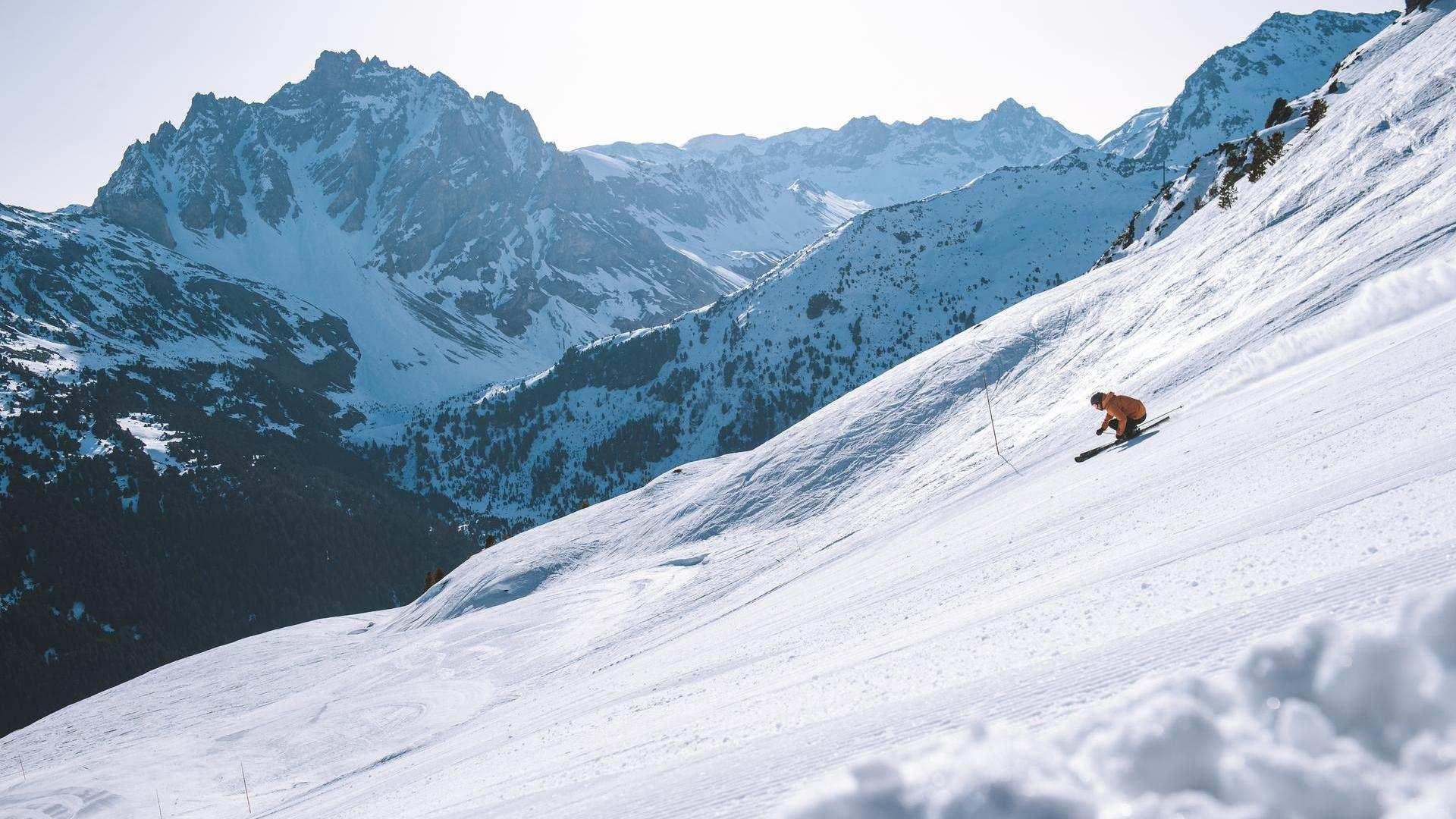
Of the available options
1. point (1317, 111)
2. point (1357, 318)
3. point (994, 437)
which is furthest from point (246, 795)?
point (1317, 111)

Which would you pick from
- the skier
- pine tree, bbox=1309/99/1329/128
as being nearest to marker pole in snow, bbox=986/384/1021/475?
the skier

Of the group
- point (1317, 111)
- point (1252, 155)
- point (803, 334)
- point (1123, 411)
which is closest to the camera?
point (1123, 411)

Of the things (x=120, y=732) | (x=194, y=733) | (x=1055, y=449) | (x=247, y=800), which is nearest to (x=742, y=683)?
(x=1055, y=449)

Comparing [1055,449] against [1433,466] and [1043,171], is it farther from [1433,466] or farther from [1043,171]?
[1043,171]

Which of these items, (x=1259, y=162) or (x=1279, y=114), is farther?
(x=1279, y=114)

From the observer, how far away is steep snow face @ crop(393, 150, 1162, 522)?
531 ft

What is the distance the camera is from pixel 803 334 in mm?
172500

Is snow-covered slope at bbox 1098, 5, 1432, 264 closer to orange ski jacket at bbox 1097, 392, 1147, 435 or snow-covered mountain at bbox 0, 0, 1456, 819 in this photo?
snow-covered mountain at bbox 0, 0, 1456, 819

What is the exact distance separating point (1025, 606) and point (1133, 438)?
6.48 m

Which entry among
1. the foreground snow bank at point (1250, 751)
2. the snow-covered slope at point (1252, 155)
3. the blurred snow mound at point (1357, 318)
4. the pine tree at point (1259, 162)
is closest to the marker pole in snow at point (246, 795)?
the foreground snow bank at point (1250, 751)

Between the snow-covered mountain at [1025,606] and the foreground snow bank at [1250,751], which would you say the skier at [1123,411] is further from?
the foreground snow bank at [1250,751]

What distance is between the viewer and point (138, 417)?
169 meters

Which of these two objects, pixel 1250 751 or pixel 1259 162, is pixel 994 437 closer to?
pixel 1250 751

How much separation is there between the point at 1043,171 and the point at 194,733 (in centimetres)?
21758
